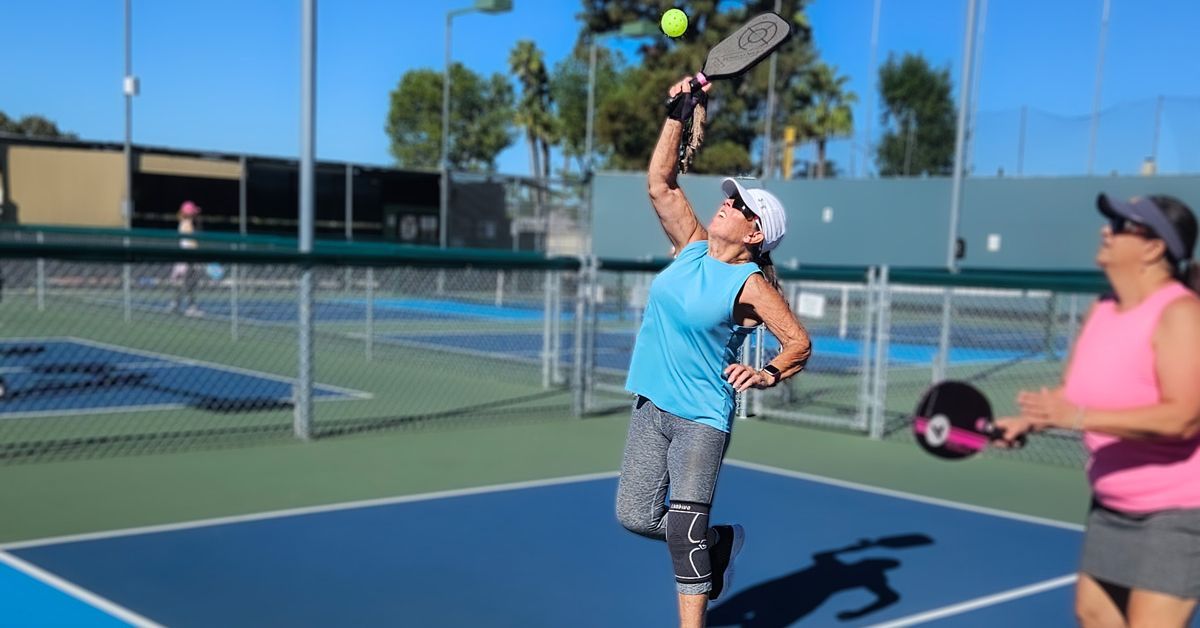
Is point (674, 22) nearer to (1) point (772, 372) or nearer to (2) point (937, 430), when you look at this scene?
(1) point (772, 372)

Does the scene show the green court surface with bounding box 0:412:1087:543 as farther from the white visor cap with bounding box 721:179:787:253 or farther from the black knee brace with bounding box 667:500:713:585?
the white visor cap with bounding box 721:179:787:253

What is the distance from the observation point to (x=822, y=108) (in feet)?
183

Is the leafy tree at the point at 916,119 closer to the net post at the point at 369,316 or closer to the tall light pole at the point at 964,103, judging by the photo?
the tall light pole at the point at 964,103

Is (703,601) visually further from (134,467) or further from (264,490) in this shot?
(134,467)

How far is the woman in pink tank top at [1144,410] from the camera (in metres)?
3.49

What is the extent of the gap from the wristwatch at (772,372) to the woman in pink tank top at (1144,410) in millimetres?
837

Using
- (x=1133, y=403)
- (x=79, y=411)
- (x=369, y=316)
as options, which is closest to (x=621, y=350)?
(x=369, y=316)

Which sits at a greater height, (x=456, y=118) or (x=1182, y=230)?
(x=456, y=118)

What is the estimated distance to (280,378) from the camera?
14.2 metres

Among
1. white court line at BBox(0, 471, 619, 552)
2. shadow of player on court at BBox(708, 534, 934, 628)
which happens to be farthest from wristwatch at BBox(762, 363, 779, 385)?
white court line at BBox(0, 471, 619, 552)

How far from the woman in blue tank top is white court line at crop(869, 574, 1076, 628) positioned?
1.62 metres

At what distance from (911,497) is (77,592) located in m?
6.10

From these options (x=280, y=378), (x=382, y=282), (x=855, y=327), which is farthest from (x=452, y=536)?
(x=855, y=327)

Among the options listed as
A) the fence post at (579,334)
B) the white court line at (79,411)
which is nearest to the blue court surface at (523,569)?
the fence post at (579,334)
